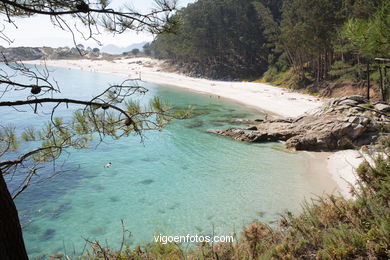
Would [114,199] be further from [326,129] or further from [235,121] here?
[235,121]

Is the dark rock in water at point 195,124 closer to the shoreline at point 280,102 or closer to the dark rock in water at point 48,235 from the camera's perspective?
the shoreline at point 280,102

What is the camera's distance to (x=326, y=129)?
17469 millimetres

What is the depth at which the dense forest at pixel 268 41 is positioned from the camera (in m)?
31.1

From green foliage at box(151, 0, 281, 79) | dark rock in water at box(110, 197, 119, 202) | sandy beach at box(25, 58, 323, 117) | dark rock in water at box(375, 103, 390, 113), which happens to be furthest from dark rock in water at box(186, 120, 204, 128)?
green foliage at box(151, 0, 281, 79)

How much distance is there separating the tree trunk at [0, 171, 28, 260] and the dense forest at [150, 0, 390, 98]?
2894 cm

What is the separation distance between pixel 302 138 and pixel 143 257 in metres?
14.5

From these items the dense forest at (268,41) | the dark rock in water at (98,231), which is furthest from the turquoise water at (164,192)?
the dense forest at (268,41)

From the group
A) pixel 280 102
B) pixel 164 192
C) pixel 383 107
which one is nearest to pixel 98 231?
pixel 164 192

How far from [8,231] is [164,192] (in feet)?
36.3

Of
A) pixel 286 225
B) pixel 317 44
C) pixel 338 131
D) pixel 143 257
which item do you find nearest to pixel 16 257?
pixel 143 257

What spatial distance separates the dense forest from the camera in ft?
102

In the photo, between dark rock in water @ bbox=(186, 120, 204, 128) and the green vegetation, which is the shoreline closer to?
the green vegetation

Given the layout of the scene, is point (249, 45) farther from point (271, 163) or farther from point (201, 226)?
point (201, 226)

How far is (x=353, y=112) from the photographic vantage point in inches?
699
